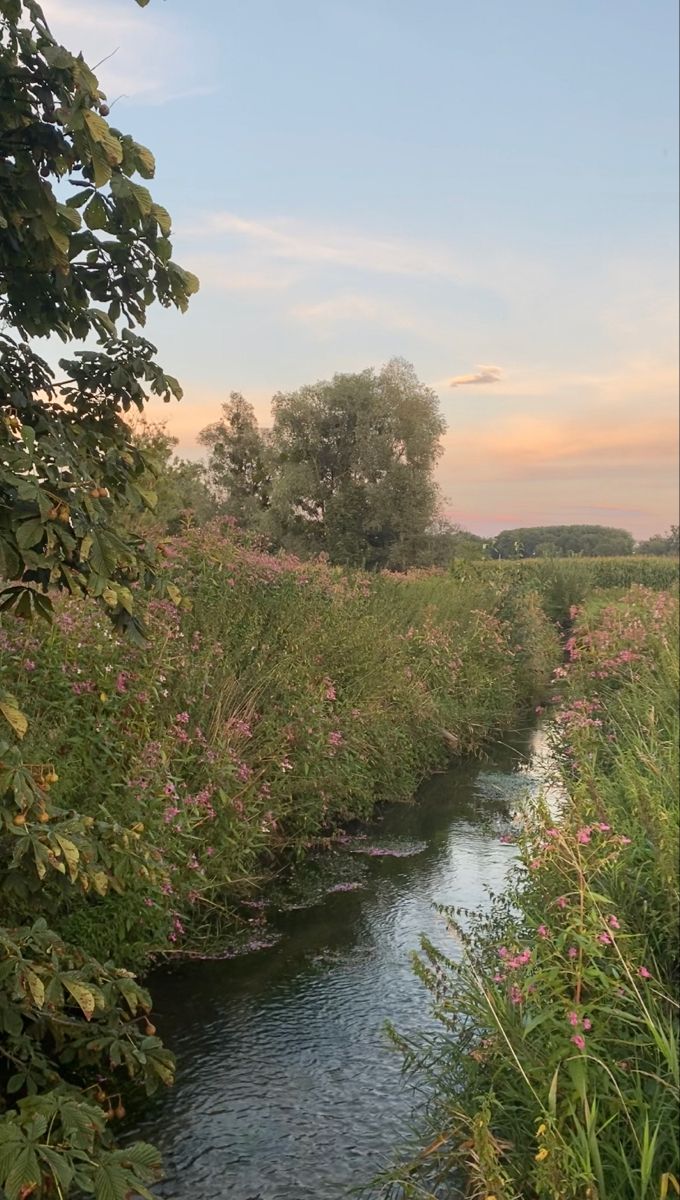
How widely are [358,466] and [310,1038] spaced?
32722 mm

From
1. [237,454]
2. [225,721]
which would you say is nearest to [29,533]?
[225,721]

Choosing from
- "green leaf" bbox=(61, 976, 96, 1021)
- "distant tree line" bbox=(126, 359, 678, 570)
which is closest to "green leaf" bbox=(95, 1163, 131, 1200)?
"green leaf" bbox=(61, 976, 96, 1021)

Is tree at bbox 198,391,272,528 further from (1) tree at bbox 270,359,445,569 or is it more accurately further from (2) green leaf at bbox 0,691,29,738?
(2) green leaf at bbox 0,691,29,738

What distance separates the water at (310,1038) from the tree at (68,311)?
2.57m

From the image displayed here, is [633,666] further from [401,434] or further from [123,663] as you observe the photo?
[401,434]

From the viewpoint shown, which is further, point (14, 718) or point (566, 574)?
point (566, 574)

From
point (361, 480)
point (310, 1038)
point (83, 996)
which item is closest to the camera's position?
point (83, 996)

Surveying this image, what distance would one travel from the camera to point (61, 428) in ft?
10.8

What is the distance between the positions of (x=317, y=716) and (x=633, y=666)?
3.63 metres

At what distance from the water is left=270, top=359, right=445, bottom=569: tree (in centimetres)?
2756

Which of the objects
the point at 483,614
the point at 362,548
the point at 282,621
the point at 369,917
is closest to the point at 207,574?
the point at 282,621

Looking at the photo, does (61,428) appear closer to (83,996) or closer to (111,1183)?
(83,996)

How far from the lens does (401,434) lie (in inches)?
1469

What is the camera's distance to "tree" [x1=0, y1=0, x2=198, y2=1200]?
2.77m
